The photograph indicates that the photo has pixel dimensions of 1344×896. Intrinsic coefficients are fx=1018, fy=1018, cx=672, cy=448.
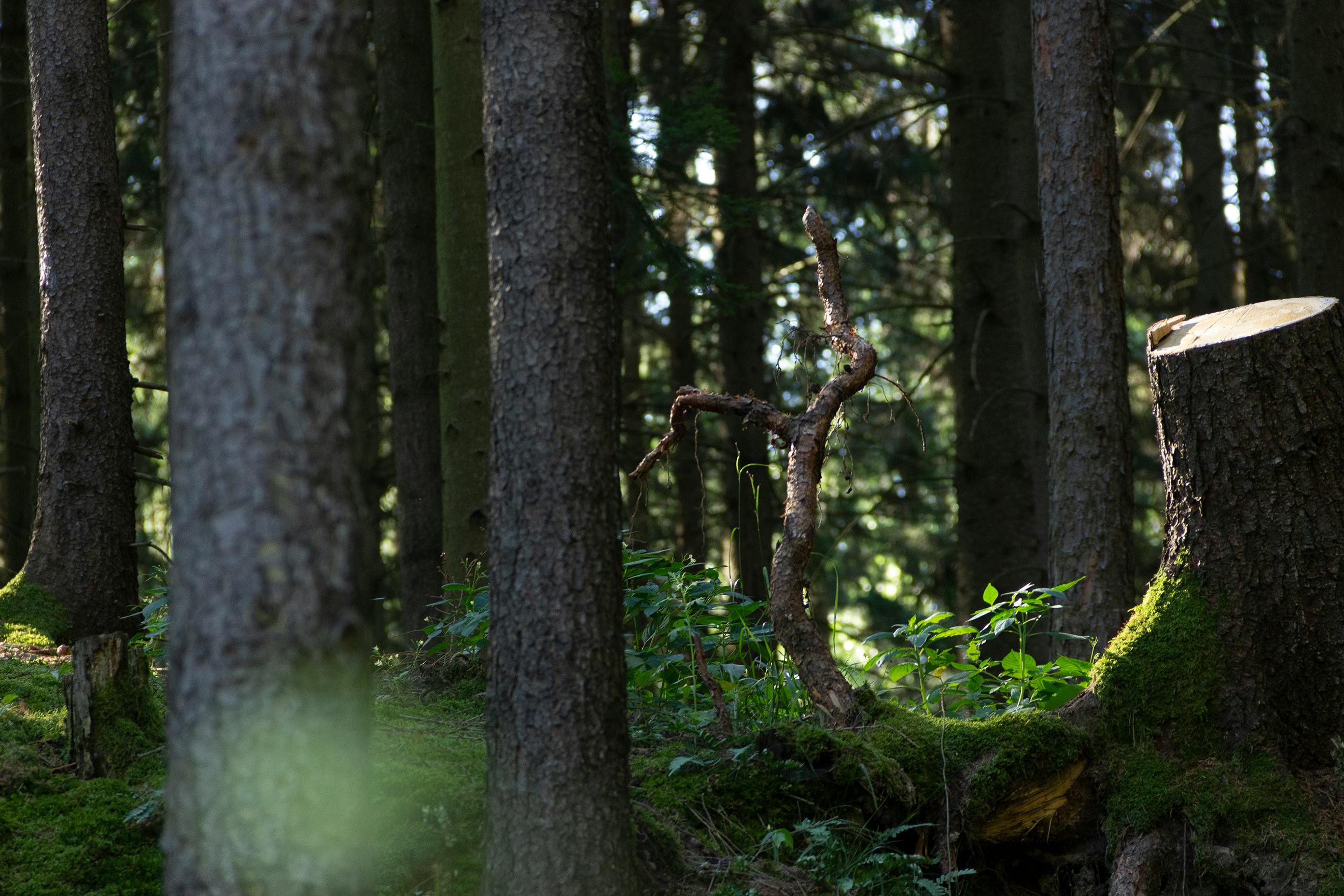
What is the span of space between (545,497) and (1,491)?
977cm

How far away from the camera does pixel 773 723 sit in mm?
3928

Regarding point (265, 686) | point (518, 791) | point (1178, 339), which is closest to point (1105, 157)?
point (1178, 339)

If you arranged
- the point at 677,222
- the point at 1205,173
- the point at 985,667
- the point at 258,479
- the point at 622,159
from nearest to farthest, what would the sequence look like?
the point at 258,479 → the point at 985,667 → the point at 622,159 → the point at 1205,173 → the point at 677,222

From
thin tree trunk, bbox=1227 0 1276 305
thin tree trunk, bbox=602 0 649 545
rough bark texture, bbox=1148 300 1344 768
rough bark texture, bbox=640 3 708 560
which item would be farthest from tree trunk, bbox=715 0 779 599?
rough bark texture, bbox=1148 300 1344 768

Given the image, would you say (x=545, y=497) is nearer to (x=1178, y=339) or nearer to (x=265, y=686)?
(x=265, y=686)

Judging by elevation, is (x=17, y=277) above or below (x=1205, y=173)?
below

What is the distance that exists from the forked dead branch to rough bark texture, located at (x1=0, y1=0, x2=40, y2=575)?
7889 mm

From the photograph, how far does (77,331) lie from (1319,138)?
28.8 ft

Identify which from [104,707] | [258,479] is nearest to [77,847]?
[104,707]

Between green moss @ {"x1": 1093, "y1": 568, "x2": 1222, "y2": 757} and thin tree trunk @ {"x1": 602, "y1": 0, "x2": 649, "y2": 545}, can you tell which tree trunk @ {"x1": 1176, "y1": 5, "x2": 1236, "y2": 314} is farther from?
green moss @ {"x1": 1093, "y1": 568, "x2": 1222, "y2": 757}

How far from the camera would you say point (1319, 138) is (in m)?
7.90

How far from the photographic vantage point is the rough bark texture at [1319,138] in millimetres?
7812

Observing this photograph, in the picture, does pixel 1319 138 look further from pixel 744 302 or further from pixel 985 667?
pixel 985 667

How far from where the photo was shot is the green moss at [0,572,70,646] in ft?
17.4
